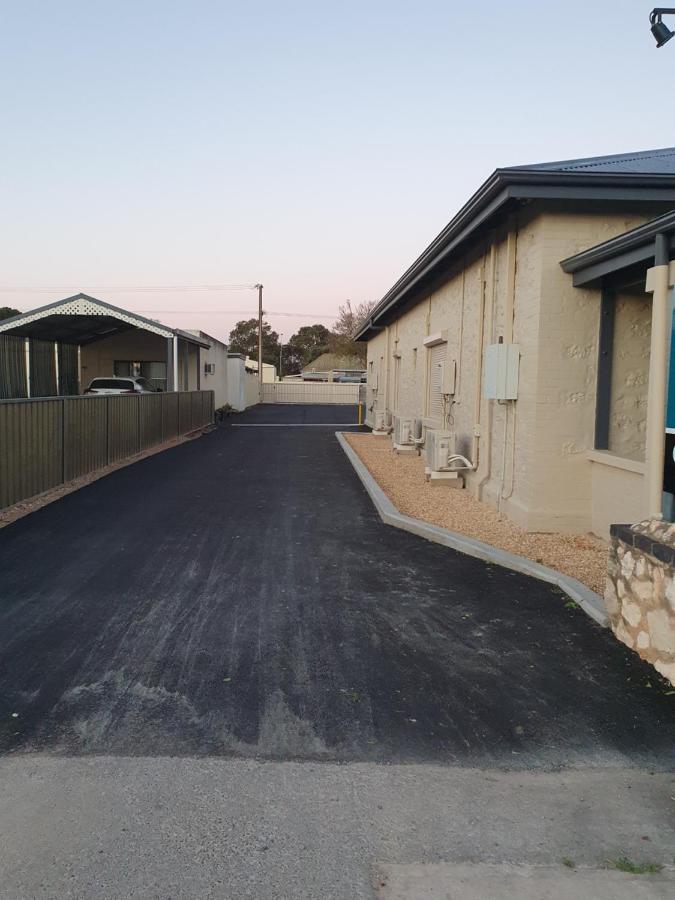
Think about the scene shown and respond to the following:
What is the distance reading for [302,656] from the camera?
495 cm

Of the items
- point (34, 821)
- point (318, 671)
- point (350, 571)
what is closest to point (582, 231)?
point (350, 571)

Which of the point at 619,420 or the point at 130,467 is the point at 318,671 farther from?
the point at 130,467

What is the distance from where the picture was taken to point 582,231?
27.9 ft

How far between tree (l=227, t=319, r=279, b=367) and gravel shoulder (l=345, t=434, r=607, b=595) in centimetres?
8360

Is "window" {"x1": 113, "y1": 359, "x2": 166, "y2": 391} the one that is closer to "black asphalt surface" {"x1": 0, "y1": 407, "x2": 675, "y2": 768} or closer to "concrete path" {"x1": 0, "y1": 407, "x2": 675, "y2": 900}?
"black asphalt surface" {"x1": 0, "y1": 407, "x2": 675, "y2": 768}

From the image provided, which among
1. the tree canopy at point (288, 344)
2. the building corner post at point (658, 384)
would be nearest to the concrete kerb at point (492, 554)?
the building corner post at point (658, 384)

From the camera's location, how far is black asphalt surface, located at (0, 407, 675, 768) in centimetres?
384

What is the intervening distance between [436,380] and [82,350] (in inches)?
812

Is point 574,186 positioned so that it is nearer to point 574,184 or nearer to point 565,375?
point 574,184

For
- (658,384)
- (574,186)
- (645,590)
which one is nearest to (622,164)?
(574,186)

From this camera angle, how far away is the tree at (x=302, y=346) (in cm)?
10310

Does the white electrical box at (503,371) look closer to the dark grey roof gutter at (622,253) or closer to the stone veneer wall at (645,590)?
the dark grey roof gutter at (622,253)

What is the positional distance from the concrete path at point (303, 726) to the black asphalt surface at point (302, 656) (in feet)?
0.06

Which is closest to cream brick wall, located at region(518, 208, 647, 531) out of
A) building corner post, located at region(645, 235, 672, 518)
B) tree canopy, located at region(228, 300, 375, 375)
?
building corner post, located at region(645, 235, 672, 518)
